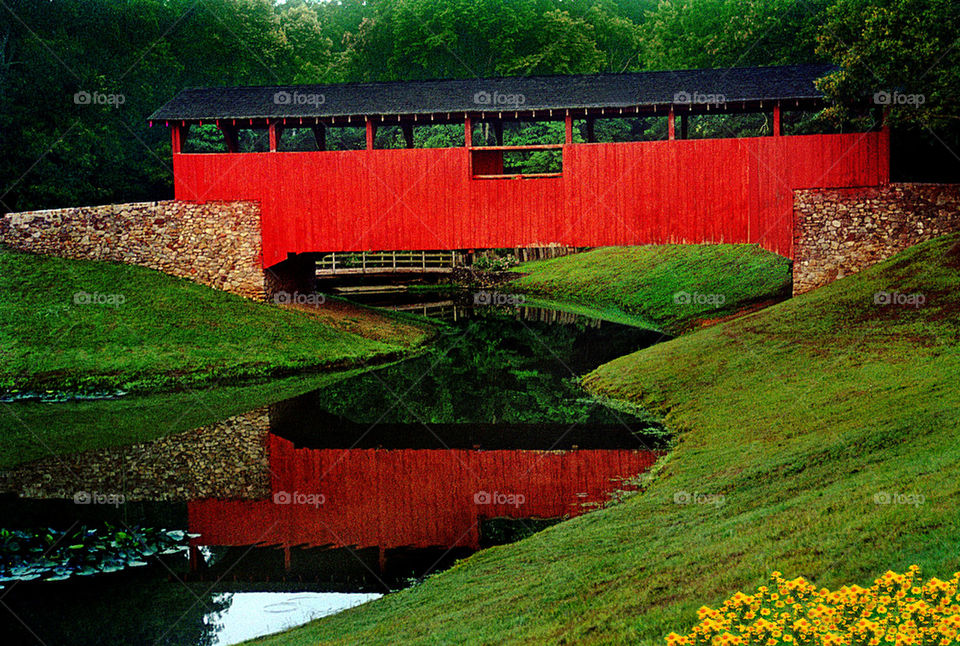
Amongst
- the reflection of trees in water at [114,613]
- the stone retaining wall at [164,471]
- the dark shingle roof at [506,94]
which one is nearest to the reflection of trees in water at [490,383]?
the stone retaining wall at [164,471]

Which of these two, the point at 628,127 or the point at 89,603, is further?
the point at 628,127

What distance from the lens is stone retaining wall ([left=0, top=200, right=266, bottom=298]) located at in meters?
33.0

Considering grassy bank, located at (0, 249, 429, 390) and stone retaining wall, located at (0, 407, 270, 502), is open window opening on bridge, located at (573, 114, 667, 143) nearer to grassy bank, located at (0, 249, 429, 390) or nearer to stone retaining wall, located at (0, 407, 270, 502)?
grassy bank, located at (0, 249, 429, 390)

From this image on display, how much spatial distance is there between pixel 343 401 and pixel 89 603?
12724mm

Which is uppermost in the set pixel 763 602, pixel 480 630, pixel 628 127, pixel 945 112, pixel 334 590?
pixel 628 127

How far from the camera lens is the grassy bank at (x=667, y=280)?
35.3m

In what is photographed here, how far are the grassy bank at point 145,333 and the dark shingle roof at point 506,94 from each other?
19.4 feet

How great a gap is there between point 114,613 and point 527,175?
69.2 ft

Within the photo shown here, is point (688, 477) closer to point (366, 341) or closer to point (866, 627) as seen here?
point (866, 627)

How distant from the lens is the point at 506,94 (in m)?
31.6

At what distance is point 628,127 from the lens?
2399 inches

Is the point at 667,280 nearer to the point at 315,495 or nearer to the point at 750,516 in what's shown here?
the point at 315,495

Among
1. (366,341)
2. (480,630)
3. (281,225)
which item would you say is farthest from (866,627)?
(281,225)

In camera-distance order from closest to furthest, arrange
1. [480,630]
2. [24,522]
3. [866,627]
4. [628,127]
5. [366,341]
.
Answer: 1. [866,627]
2. [480,630]
3. [24,522]
4. [366,341]
5. [628,127]
